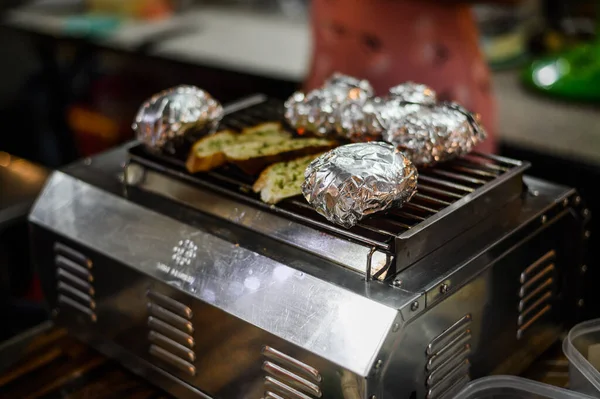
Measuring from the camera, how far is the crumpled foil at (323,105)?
4.95 feet

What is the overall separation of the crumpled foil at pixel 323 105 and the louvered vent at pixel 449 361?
51 centimetres

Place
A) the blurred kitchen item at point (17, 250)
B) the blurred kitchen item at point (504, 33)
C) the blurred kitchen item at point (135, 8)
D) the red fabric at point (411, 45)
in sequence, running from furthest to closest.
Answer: the blurred kitchen item at point (135, 8) → the blurred kitchen item at point (504, 33) → the blurred kitchen item at point (17, 250) → the red fabric at point (411, 45)

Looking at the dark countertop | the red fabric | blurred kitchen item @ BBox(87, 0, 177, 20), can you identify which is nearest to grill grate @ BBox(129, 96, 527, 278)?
the dark countertop

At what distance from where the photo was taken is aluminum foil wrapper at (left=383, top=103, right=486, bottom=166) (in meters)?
1.36

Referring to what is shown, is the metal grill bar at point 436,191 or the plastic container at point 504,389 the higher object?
the metal grill bar at point 436,191

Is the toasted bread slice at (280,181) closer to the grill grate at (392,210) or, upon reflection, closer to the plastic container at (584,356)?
the grill grate at (392,210)

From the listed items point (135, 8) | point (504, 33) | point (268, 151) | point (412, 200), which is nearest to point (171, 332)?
point (268, 151)

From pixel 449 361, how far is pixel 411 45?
1035 millimetres

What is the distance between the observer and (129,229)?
4.69ft

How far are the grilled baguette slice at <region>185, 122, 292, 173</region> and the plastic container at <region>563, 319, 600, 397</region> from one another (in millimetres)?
685

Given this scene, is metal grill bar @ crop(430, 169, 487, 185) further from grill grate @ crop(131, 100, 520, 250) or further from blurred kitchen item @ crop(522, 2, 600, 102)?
Result: blurred kitchen item @ crop(522, 2, 600, 102)

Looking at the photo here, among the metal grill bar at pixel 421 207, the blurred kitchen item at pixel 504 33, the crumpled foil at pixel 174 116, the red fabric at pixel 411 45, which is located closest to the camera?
the metal grill bar at pixel 421 207

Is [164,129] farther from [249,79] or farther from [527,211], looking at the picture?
[249,79]

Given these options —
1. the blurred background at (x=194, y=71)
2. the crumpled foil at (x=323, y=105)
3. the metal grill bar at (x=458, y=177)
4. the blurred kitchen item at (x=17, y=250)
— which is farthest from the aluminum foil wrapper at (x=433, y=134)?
the blurred kitchen item at (x=17, y=250)
